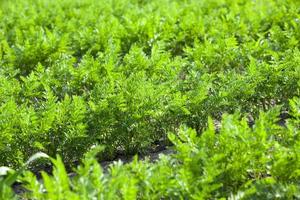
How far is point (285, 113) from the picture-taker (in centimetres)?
587

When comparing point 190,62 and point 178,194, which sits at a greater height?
point 190,62

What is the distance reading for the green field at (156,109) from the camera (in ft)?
12.5

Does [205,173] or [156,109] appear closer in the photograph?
[205,173]

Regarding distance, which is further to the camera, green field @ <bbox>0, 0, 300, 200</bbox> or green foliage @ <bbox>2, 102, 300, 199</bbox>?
green field @ <bbox>0, 0, 300, 200</bbox>

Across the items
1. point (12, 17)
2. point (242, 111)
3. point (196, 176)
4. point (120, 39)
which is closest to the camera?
point (196, 176)

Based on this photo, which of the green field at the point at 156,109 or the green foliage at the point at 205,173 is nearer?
the green foliage at the point at 205,173

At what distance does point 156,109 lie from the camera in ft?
17.1

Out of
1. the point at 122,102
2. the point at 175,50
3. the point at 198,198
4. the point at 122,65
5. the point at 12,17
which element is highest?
the point at 12,17

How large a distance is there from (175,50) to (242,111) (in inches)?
90.3

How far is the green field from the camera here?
150 inches

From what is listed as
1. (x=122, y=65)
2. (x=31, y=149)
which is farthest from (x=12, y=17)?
(x=31, y=149)

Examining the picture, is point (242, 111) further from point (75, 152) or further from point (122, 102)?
point (75, 152)

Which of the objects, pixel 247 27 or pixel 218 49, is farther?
pixel 247 27

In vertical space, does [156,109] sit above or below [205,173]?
above
